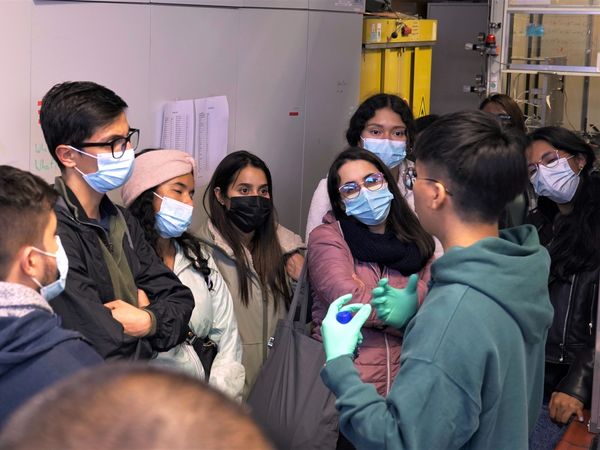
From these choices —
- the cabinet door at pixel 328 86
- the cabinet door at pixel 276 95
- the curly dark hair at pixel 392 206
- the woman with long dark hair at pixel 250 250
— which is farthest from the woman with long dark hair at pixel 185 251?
the cabinet door at pixel 328 86

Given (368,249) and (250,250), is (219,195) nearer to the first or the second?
(250,250)

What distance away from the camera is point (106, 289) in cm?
247

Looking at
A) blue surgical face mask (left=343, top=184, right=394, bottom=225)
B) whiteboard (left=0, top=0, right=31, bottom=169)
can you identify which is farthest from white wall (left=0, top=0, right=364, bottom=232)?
blue surgical face mask (left=343, top=184, right=394, bottom=225)

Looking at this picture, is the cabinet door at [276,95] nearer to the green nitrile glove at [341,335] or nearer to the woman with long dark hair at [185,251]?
the woman with long dark hair at [185,251]

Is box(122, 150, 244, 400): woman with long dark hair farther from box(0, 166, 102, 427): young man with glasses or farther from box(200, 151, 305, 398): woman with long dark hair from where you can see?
box(0, 166, 102, 427): young man with glasses

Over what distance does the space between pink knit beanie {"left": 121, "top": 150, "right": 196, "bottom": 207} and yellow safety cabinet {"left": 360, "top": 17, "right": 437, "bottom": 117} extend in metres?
2.61

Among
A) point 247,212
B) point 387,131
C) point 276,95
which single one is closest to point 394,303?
point 247,212

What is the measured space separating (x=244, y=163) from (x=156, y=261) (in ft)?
2.71

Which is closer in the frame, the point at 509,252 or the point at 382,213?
the point at 509,252

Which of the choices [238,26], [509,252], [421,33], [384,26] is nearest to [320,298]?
[509,252]

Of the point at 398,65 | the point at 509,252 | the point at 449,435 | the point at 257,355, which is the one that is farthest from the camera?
the point at 398,65

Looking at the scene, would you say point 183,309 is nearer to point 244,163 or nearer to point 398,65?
point 244,163

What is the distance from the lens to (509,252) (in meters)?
1.89

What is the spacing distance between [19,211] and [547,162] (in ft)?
8.39
